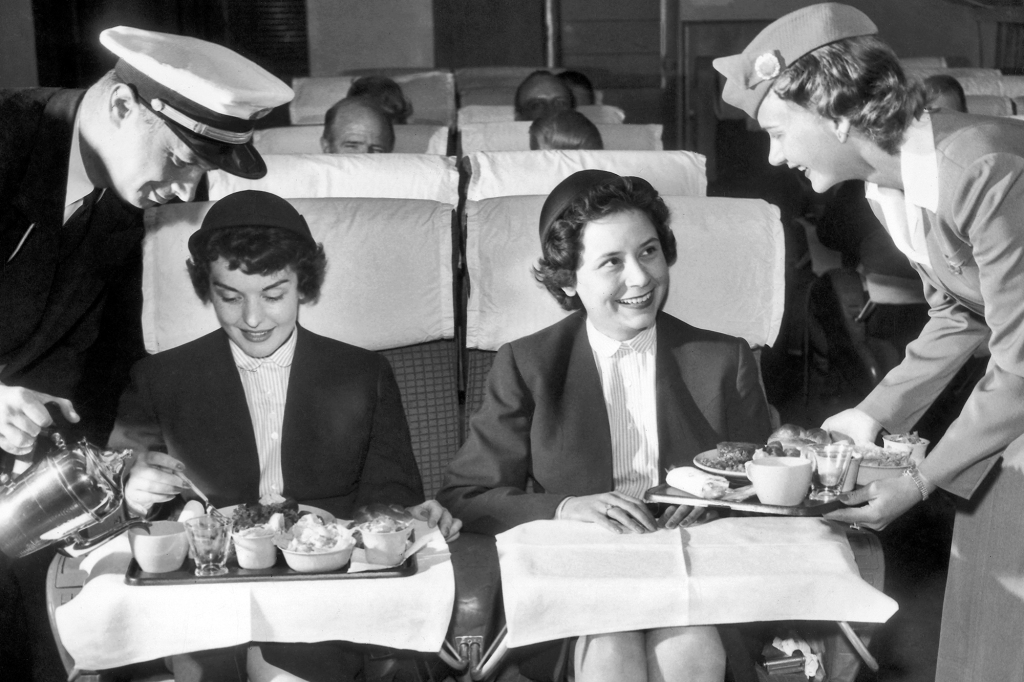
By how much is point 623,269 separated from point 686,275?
308mm

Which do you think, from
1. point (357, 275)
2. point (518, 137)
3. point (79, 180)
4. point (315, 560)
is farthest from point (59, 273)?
point (518, 137)

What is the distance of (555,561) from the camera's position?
64.2 inches

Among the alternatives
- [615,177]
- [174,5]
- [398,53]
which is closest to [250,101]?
[615,177]

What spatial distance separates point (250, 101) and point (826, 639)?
1.33 m

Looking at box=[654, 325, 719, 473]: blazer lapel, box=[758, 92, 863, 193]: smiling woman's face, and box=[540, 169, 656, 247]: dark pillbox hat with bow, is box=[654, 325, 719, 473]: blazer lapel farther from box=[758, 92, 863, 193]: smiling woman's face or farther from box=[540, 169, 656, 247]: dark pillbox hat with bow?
box=[758, 92, 863, 193]: smiling woman's face

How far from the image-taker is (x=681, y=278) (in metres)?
2.29

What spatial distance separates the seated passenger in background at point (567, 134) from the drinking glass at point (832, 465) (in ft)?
7.10

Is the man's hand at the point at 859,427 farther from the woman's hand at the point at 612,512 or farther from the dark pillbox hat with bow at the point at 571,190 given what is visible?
the dark pillbox hat with bow at the point at 571,190

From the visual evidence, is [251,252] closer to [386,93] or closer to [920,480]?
[920,480]

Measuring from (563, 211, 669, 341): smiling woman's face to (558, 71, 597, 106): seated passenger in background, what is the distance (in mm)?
3956

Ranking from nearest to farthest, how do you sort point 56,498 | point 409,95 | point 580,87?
point 56,498
point 580,87
point 409,95

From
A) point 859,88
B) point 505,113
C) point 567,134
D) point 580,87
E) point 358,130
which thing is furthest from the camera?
point 580,87

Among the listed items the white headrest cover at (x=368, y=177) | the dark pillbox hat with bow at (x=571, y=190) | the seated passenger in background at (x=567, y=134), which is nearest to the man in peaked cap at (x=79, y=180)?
the dark pillbox hat with bow at (x=571, y=190)

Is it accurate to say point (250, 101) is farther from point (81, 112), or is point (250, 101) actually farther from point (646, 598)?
point (646, 598)
